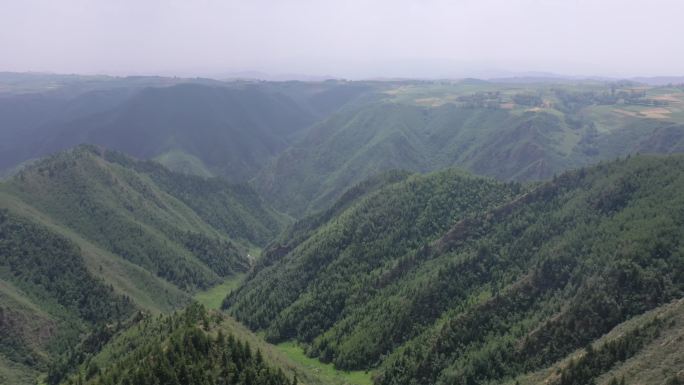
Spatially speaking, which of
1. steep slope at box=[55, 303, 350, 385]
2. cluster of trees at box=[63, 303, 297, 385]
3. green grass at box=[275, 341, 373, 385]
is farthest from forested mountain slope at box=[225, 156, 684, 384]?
cluster of trees at box=[63, 303, 297, 385]

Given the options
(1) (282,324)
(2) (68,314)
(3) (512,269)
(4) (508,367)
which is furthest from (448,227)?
(2) (68,314)

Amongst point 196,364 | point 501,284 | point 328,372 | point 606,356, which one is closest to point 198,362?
point 196,364

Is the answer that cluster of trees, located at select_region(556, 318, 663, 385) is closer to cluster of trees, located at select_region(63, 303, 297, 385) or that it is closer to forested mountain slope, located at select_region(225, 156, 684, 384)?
forested mountain slope, located at select_region(225, 156, 684, 384)

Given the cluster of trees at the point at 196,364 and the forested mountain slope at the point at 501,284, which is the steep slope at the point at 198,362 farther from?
the forested mountain slope at the point at 501,284

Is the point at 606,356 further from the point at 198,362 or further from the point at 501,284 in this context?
the point at 198,362

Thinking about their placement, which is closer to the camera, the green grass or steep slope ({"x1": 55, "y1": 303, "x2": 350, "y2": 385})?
steep slope ({"x1": 55, "y1": 303, "x2": 350, "y2": 385})
